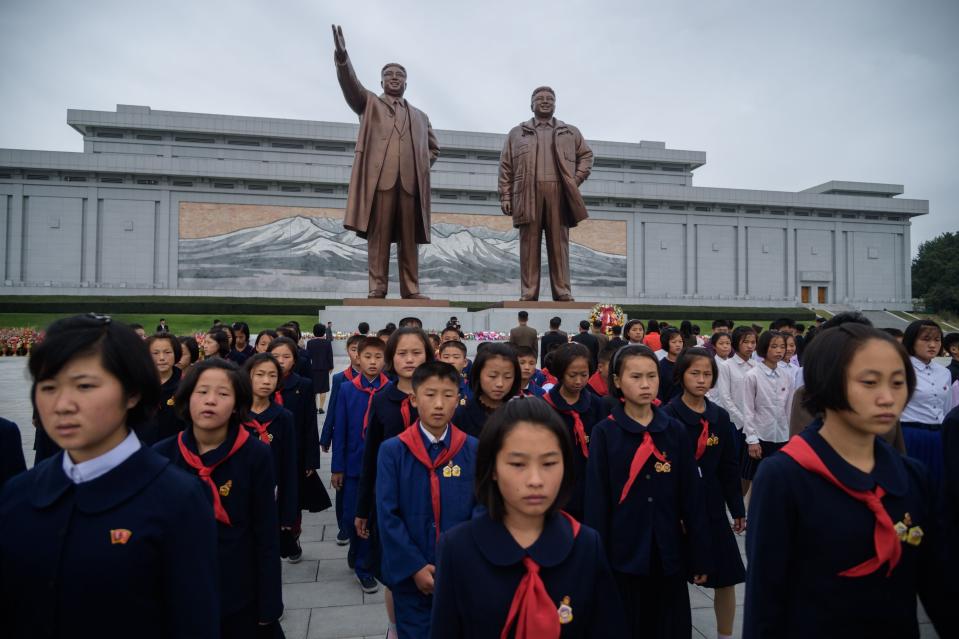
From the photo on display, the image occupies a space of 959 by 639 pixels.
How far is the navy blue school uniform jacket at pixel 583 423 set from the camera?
295 centimetres

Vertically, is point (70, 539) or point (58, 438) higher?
point (58, 438)

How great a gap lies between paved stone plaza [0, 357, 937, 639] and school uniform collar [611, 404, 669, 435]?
108 centimetres

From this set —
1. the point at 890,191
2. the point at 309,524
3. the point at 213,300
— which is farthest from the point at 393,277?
the point at 890,191

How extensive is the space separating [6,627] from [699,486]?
218cm

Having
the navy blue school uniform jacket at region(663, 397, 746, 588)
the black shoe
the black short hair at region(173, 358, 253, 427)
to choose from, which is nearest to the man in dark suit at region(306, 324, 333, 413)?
the black shoe

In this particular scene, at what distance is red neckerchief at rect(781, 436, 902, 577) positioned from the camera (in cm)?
139

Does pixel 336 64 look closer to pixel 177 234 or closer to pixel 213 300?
pixel 213 300

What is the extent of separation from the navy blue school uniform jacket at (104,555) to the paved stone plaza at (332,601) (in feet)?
5.38

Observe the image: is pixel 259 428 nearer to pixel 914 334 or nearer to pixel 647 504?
pixel 647 504

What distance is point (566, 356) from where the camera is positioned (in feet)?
10.1

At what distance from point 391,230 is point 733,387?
6610 millimetres

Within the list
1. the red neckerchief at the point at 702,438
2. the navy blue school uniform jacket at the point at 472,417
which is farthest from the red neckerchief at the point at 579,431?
the red neckerchief at the point at 702,438

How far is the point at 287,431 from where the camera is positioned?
10.1ft

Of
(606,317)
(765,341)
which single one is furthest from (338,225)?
(765,341)
